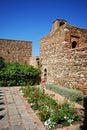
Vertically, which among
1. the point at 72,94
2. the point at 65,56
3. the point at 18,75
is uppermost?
the point at 65,56

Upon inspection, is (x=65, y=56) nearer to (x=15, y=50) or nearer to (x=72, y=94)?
(x=72, y=94)

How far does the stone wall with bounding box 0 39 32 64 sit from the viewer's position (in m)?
20.9

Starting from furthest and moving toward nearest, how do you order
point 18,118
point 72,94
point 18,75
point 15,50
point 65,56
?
point 15,50
point 18,75
point 65,56
point 72,94
point 18,118

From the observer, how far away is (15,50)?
2161 centimetres

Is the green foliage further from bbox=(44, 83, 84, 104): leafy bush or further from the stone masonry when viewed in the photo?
bbox=(44, 83, 84, 104): leafy bush

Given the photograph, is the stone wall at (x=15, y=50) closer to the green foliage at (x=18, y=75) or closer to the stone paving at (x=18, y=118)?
the green foliage at (x=18, y=75)

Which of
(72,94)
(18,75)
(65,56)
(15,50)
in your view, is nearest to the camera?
(72,94)

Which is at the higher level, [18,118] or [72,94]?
[72,94]

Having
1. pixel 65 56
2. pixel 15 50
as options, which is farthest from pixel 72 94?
pixel 15 50

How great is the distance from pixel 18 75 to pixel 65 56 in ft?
18.4

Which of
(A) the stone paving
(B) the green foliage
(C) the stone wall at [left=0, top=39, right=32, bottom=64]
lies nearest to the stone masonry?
(B) the green foliage

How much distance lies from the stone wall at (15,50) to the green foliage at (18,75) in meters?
7.39

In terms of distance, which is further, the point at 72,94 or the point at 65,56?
the point at 65,56

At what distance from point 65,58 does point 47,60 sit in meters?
3.52
